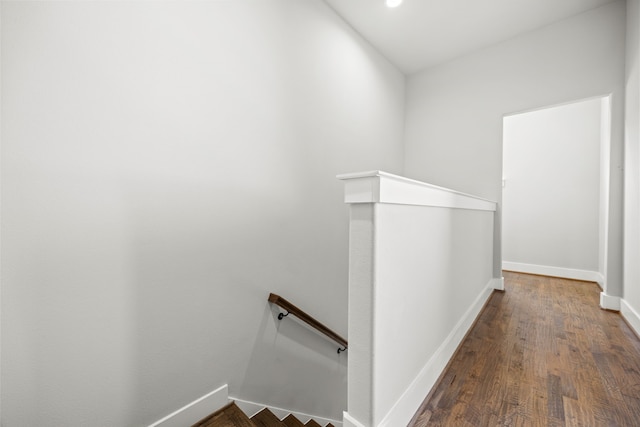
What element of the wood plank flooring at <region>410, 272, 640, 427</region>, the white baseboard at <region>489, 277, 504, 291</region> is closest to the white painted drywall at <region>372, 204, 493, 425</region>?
the wood plank flooring at <region>410, 272, 640, 427</region>

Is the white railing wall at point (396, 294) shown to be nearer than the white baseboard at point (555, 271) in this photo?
Yes

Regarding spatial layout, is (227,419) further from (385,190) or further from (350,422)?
(385,190)

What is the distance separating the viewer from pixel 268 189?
2.04m

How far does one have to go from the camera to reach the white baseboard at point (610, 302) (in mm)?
2449

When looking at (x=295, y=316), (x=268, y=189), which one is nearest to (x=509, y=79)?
(x=268, y=189)

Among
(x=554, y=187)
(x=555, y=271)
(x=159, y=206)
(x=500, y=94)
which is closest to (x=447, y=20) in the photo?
(x=500, y=94)

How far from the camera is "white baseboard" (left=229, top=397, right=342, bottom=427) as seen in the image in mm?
1881

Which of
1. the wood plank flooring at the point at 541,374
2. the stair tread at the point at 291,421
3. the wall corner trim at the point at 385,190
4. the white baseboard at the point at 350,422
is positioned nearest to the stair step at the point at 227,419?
the stair tread at the point at 291,421

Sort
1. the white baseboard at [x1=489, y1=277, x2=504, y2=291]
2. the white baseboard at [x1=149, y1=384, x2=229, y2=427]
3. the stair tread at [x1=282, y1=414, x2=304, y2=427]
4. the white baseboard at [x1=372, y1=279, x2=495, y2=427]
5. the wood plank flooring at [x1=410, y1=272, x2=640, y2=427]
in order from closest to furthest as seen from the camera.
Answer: the white baseboard at [x1=372, y1=279, x2=495, y2=427]
the wood plank flooring at [x1=410, y1=272, x2=640, y2=427]
the white baseboard at [x1=149, y1=384, x2=229, y2=427]
the stair tread at [x1=282, y1=414, x2=304, y2=427]
the white baseboard at [x1=489, y1=277, x2=504, y2=291]

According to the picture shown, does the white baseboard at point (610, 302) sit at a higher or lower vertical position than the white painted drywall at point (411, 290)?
lower

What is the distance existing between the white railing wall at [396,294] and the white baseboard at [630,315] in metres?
1.59

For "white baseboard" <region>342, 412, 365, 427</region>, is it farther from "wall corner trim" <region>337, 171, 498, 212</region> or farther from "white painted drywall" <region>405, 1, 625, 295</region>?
"white painted drywall" <region>405, 1, 625, 295</region>

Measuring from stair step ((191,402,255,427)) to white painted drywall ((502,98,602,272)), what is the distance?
4.41m

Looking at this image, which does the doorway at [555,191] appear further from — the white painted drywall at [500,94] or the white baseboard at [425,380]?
the white baseboard at [425,380]
